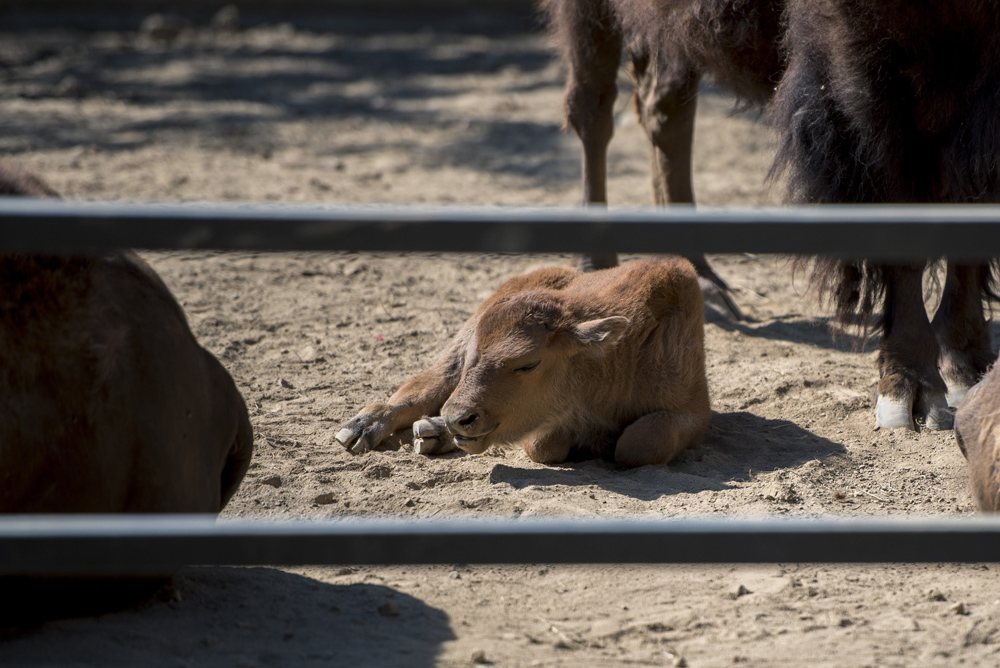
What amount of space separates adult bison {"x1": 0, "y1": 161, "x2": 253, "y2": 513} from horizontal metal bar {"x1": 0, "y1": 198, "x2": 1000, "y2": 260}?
898mm

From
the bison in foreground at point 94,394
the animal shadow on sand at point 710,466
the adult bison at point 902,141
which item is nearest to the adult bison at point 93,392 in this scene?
the bison in foreground at point 94,394

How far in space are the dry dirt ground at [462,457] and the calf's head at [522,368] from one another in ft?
0.66

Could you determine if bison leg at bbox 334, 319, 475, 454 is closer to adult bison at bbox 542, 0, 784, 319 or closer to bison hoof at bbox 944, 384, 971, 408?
adult bison at bbox 542, 0, 784, 319

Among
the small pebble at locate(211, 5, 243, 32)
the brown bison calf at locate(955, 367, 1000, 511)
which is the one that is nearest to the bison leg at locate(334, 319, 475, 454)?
the brown bison calf at locate(955, 367, 1000, 511)

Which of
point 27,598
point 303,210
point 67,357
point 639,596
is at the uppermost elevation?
point 303,210

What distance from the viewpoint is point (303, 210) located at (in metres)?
1.45

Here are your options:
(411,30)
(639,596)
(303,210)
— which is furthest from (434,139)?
(303,210)

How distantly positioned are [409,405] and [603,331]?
889 mm

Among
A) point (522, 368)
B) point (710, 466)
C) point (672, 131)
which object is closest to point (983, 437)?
point (710, 466)

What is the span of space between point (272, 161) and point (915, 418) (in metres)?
6.03

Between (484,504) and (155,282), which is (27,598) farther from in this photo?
(484,504)

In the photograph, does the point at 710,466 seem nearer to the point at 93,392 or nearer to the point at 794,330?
the point at 794,330

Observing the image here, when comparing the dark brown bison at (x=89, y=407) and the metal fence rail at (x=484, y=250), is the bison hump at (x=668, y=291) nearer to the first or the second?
the dark brown bison at (x=89, y=407)

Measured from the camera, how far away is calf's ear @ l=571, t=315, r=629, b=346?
11.4 ft
